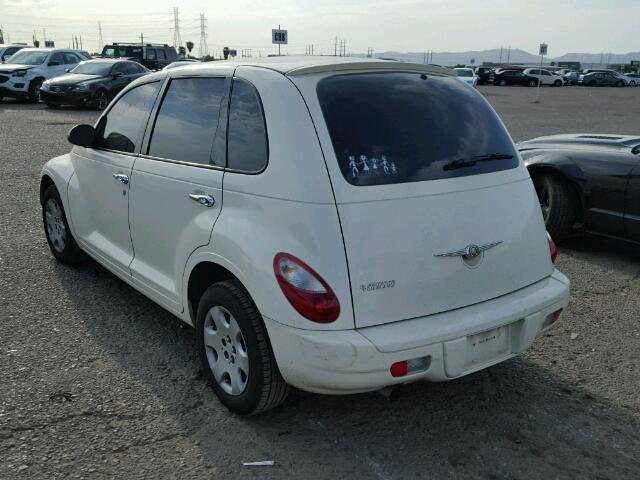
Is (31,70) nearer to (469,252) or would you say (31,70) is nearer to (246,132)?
(246,132)

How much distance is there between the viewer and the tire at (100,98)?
18453 mm

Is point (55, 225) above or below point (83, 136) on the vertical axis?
below

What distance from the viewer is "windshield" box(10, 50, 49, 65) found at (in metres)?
21.3

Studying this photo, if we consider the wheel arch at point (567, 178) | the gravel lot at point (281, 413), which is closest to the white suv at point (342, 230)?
the gravel lot at point (281, 413)

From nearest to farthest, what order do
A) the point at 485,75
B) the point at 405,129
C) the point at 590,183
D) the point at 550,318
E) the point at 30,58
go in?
the point at 405,129, the point at 550,318, the point at 590,183, the point at 30,58, the point at 485,75

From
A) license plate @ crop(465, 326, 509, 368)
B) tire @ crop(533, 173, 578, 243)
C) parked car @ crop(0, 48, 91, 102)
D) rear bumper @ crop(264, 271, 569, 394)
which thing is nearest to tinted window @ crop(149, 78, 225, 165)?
rear bumper @ crop(264, 271, 569, 394)

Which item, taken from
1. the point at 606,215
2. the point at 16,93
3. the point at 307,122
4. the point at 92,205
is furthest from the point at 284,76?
the point at 16,93

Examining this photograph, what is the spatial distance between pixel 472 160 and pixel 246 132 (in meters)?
1.14

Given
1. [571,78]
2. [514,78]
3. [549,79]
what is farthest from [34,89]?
[571,78]

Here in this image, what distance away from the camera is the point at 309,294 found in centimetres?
264

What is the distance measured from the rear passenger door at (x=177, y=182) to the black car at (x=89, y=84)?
15905mm

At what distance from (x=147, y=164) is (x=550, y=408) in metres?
2.67

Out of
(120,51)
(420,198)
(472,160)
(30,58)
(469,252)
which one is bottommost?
(469,252)

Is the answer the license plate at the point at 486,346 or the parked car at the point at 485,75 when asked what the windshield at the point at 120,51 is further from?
the parked car at the point at 485,75
